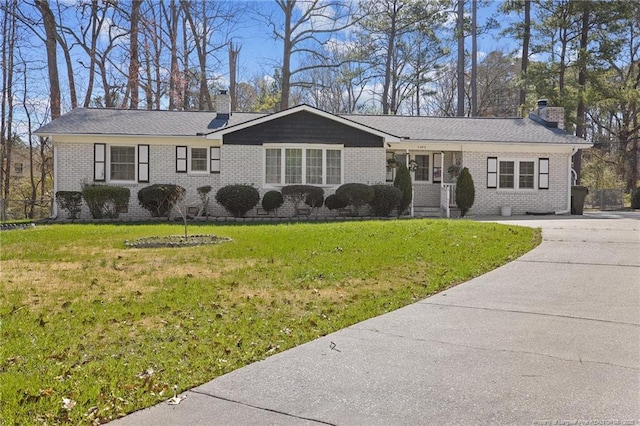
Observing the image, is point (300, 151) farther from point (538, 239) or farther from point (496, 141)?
point (538, 239)

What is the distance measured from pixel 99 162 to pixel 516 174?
15.4 meters

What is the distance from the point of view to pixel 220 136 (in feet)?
59.9

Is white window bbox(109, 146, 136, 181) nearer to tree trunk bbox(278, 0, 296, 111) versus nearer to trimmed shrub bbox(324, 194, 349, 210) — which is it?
trimmed shrub bbox(324, 194, 349, 210)

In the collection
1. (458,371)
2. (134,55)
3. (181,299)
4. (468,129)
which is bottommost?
(458,371)

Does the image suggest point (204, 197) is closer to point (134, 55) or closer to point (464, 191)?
point (464, 191)

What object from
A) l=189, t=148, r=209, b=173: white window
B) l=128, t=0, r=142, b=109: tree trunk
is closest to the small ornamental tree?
l=189, t=148, r=209, b=173: white window

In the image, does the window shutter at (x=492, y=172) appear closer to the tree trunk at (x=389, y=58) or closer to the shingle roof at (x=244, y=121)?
the shingle roof at (x=244, y=121)

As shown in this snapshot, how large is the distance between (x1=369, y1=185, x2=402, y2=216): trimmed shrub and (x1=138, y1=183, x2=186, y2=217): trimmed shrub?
259 inches

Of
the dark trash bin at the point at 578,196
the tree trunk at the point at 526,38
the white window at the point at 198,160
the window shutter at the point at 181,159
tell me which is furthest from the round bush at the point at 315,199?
the tree trunk at the point at 526,38

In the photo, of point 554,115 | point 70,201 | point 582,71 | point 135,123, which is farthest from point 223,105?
point 582,71

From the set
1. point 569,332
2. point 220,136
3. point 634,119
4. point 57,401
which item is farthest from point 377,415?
point 634,119

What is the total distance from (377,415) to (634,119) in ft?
124

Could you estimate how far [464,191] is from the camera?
1889 centimetres

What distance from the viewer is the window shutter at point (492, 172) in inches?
781
